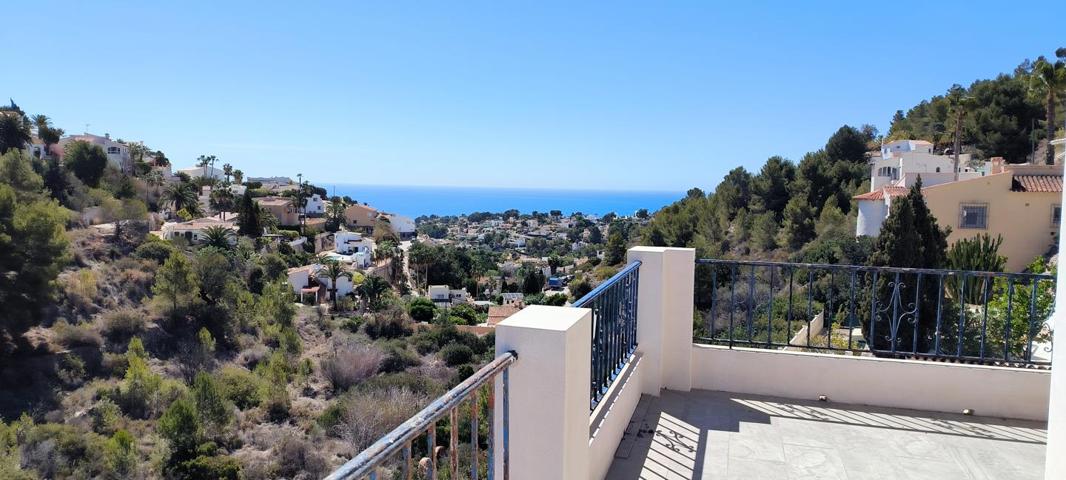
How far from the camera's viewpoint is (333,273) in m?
42.1

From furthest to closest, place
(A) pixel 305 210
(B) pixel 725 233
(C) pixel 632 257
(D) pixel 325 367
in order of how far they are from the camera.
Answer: (A) pixel 305 210
(B) pixel 725 233
(D) pixel 325 367
(C) pixel 632 257

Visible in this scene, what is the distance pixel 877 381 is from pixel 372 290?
129 feet

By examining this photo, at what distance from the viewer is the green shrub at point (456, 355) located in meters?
Answer: 27.9

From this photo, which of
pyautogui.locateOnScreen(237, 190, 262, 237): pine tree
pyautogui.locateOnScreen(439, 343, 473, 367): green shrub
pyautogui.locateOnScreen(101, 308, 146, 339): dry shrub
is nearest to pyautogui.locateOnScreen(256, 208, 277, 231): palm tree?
pyautogui.locateOnScreen(237, 190, 262, 237): pine tree

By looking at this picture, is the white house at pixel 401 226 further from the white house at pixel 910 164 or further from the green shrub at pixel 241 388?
the white house at pixel 910 164

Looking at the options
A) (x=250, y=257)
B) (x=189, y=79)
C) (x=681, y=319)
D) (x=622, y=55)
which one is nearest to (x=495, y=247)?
(x=250, y=257)

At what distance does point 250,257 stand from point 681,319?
4258 centimetres

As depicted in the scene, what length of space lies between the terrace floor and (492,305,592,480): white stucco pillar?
39.5 inches

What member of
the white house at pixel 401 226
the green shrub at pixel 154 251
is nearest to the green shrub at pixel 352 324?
the green shrub at pixel 154 251

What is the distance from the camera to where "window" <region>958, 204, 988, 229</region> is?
904 inches

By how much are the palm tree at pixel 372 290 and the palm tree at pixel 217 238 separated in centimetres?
981

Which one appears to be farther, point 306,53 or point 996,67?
point 996,67

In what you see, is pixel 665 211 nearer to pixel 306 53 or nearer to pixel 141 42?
pixel 306 53

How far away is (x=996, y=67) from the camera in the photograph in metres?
36.0
